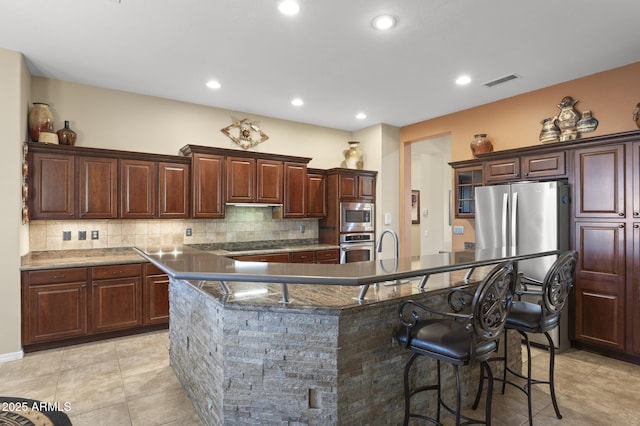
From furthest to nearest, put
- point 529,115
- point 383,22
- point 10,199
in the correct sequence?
point 529,115, point 10,199, point 383,22

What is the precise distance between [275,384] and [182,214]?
3253mm

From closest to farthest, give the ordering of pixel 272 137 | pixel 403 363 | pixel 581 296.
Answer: pixel 403 363 < pixel 581 296 < pixel 272 137

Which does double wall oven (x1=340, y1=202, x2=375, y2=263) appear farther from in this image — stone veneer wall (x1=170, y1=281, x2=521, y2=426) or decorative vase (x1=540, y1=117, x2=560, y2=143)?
stone veneer wall (x1=170, y1=281, x2=521, y2=426)

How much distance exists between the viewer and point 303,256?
203 inches

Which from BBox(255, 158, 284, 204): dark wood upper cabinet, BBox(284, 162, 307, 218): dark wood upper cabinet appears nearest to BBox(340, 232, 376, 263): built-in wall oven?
BBox(284, 162, 307, 218): dark wood upper cabinet

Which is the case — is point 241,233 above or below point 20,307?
above

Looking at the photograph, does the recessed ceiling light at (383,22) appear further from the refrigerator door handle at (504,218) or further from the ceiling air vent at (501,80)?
the refrigerator door handle at (504,218)

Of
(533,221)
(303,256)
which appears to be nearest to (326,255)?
(303,256)

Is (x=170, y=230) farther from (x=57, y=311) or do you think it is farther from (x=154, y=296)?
(x=57, y=311)

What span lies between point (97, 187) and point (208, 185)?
1.25 meters

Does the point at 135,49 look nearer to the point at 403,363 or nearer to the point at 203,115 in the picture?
the point at 203,115

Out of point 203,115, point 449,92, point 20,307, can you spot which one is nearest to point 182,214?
point 203,115

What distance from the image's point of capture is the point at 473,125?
506 centimetres

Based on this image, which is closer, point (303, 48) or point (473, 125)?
point (303, 48)
